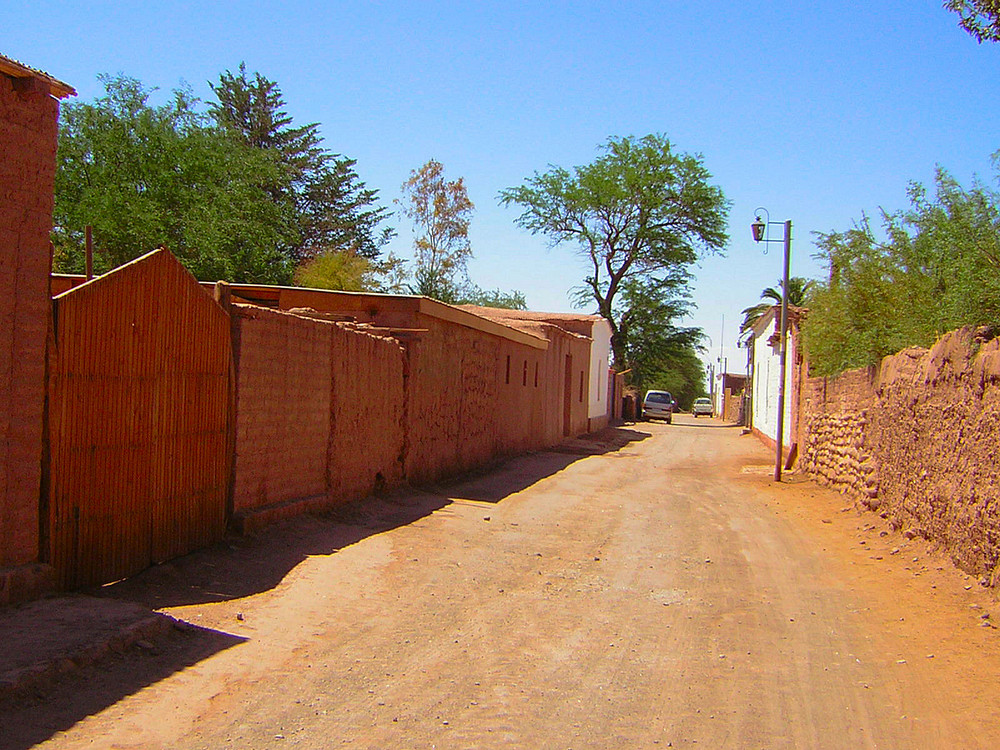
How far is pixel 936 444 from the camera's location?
978cm

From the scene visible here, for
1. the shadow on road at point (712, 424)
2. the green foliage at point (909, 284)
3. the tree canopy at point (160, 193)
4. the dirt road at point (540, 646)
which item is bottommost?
the shadow on road at point (712, 424)

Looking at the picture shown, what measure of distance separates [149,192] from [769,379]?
68.6 ft

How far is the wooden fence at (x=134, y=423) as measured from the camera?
6129 millimetres

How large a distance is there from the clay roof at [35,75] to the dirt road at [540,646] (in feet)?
11.5

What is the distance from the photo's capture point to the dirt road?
4.73 metres

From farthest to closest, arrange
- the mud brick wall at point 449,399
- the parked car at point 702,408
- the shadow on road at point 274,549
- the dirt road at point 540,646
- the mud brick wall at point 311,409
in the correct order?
the parked car at point 702,408
the mud brick wall at point 449,399
the mud brick wall at point 311,409
the shadow on road at point 274,549
the dirt road at point 540,646

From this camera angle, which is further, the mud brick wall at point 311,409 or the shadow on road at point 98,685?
the mud brick wall at point 311,409

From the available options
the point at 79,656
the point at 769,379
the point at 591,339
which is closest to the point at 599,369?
the point at 591,339

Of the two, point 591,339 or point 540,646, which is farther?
point 591,339

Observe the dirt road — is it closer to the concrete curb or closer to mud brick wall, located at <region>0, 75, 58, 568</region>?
the concrete curb

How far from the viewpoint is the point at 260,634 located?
6.06 m

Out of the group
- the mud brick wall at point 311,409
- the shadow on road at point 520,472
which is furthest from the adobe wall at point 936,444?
the mud brick wall at point 311,409

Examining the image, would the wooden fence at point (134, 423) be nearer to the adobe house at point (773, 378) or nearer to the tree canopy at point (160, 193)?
the adobe house at point (773, 378)

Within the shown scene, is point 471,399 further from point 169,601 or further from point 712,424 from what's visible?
point 712,424
